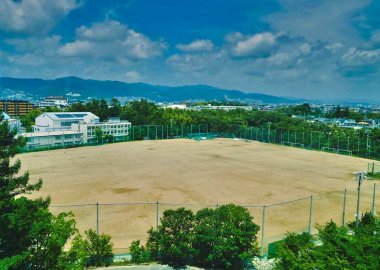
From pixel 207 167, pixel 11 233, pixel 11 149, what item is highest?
pixel 11 149

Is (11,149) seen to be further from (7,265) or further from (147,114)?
(147,114)

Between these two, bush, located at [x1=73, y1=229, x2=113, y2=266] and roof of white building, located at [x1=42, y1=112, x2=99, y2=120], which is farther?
roof of white building, located at [x1=42, y1=112, x2=99, y2=120]

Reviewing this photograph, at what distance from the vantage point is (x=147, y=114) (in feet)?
274

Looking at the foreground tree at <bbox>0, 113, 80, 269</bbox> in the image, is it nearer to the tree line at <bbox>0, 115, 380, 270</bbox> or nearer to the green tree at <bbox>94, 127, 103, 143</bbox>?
the tree line at <bbox>0, 115, 380, 270</bbox>

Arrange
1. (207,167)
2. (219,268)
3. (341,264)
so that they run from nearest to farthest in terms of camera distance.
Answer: (341,264), (219,268), (207,167)

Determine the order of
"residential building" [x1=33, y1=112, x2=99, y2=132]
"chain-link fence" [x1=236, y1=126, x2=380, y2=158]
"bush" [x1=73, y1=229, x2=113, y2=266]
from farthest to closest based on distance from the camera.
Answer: "residential building" [x1=33, y1=112, x2=99, y2=132] → "chain-link fence" [x1=236, y1=126, x2=380, y2=158] → "bush" [x1=73, y1=229, x2=113, y2=266]

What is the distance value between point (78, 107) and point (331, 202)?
74.0 meters

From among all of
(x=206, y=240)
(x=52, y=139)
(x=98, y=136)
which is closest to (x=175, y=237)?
(x=206, y=240)

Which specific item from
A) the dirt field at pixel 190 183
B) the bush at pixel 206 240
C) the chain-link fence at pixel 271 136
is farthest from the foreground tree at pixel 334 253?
the chain-link fence at pixel 271 136

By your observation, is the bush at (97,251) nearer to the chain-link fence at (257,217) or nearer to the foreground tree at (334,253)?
the chain-link fence at (257,217)

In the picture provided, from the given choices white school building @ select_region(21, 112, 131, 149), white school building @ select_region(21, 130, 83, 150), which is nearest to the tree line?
white school building @ select_region(21, 130, 83, 150)

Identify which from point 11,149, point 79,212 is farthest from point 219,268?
point 79,212

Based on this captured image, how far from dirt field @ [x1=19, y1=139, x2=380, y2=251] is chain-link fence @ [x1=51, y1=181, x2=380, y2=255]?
52mm

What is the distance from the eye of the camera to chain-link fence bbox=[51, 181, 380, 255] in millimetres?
15966
